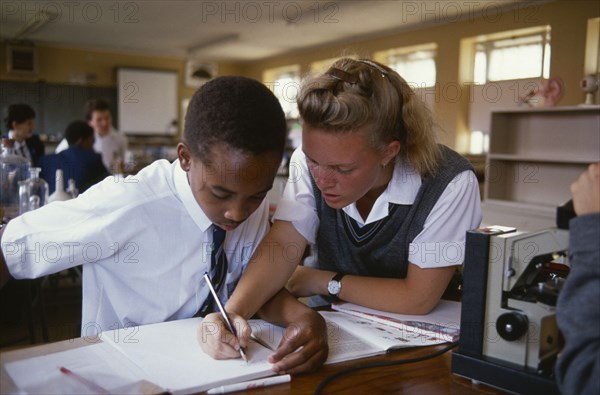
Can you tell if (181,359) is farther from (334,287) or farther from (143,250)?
(334,287)

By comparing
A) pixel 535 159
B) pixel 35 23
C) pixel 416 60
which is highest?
pixel 35 23

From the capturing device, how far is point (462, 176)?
125 centimetres

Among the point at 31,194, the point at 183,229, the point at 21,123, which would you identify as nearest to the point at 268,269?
the point at 183,229

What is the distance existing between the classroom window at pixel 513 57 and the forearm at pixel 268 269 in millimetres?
5107

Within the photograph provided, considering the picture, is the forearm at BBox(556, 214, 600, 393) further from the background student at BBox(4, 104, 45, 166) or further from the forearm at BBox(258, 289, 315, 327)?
the background student at BBox(4, 104, 45, 166)

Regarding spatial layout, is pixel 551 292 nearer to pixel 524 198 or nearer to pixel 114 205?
pixel 114 205

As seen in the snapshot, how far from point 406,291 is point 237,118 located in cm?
54

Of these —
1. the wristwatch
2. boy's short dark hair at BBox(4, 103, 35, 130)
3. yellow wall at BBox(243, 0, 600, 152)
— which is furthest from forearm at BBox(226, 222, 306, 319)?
boy's short dark hair at BBox(4, 103, 35, 130)

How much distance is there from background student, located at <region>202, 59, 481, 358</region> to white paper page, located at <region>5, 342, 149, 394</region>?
0.28m

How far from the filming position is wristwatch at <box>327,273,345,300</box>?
1.27 m

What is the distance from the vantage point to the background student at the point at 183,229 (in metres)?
0.99

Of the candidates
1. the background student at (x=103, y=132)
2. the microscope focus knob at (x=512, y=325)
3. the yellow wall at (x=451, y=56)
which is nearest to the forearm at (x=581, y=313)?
the microscope focus knob at (x=512, y=325)

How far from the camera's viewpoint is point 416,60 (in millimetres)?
7141

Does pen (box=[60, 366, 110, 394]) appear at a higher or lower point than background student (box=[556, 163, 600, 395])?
lower
